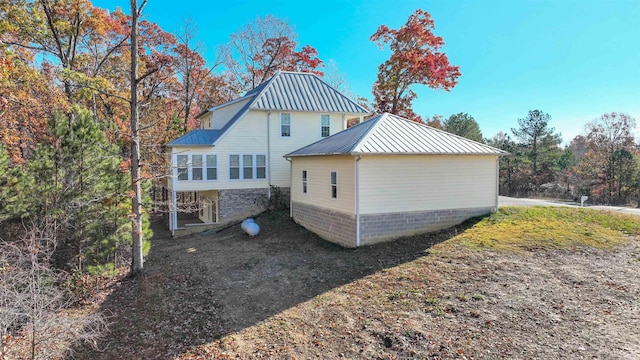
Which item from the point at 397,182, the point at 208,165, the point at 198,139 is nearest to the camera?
the point at 397,182

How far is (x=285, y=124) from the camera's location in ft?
63.1

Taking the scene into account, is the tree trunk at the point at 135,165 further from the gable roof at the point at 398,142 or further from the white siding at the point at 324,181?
the white siding at the point at 324,181

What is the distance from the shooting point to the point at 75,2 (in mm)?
16172

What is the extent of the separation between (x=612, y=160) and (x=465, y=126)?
12.6 metres

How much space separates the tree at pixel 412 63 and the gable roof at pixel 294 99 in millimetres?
6055

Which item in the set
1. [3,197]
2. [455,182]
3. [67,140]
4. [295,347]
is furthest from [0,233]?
[455,182]

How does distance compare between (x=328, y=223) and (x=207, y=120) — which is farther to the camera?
(x=207, y=120)

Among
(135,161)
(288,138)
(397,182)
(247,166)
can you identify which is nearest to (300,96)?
(288,138)

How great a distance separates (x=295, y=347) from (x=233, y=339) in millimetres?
1359

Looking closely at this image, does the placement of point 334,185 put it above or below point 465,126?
below

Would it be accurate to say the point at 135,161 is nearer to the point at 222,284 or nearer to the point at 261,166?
the point at 222,284

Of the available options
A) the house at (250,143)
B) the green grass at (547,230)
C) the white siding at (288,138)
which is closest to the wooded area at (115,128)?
the house at (250,143)

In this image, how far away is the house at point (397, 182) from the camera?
→ 39.0ft

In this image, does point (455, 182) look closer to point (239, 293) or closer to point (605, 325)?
point (605, 325)
